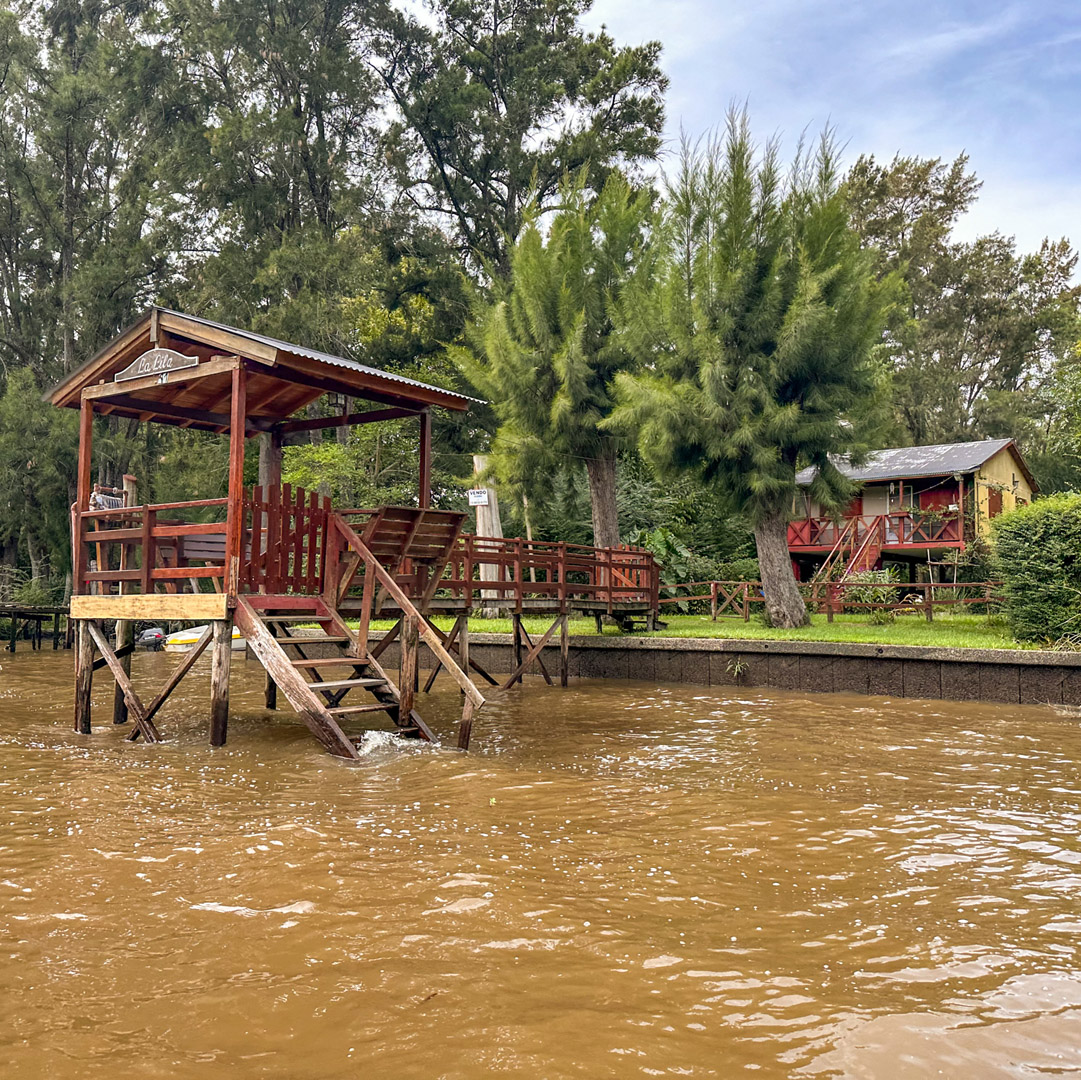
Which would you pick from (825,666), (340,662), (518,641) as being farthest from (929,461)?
(340,662)

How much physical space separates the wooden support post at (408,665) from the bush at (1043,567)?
992 centimetres

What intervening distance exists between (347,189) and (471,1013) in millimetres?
29132

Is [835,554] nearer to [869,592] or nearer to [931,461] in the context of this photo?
[931,461]

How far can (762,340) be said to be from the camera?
19.2 m

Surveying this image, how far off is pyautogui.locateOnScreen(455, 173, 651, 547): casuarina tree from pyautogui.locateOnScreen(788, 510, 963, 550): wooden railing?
8.74 m

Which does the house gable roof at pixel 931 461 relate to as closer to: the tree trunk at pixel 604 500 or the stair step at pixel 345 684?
the tree trunk at pixel 604 500

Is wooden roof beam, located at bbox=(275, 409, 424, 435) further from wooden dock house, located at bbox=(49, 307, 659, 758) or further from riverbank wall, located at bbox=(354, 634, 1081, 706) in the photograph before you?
riverbank wall, located at bbox=(354, 634, 1081, 706)

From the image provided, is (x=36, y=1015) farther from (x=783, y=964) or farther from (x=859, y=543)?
(x=859, y=543)

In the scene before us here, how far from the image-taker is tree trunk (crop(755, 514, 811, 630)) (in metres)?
20.2

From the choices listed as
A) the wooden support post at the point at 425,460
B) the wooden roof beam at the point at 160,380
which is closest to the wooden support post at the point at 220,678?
the wooden roof beam at the point at 160,380

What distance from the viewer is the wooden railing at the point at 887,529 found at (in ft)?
96.3

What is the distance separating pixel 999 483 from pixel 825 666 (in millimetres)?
20294

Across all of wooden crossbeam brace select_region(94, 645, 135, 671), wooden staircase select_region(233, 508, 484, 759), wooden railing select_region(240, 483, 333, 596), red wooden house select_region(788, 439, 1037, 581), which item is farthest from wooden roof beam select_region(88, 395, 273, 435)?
red wooden house select_region(788, 439, 1037, 581)

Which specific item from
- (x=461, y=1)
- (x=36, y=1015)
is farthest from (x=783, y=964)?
(x=461, y=1)
